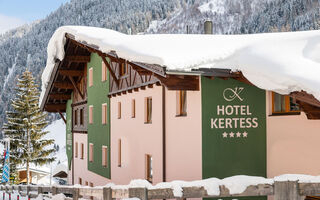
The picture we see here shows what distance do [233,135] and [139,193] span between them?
5.50m

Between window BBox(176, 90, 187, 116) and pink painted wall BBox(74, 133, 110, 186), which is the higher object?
window BBox(176, 90, 187, 116)

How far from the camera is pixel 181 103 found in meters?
13.4

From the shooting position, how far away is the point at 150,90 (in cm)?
1560

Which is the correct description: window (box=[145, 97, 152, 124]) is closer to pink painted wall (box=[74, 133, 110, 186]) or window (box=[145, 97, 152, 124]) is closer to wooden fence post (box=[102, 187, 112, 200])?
pink painted wall (box=[74, 133, 110, 186])

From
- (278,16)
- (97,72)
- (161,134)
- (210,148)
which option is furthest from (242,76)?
(278,16)

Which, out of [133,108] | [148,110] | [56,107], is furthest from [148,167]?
[56,107]

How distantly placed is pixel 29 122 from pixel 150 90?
33487 mm

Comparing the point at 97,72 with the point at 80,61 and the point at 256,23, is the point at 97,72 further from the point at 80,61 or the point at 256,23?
the point at 256,23

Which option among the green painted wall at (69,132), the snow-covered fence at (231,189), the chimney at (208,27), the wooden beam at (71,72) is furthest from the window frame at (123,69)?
the green painted wall at (69,132)

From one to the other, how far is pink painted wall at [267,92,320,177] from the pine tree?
36.8 metres

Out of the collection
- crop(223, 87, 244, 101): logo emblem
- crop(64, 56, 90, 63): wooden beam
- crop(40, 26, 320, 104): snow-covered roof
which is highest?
crop(64, 56, 90, 63): wooden beam

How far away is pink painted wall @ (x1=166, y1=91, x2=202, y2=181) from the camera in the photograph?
12.3m

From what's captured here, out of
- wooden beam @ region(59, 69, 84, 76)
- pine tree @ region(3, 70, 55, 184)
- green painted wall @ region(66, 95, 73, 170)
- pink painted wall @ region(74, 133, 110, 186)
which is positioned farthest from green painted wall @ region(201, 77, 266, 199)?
pine tree @ region(3, 70, 55, 184)

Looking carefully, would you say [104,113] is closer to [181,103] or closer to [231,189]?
[181,103]
